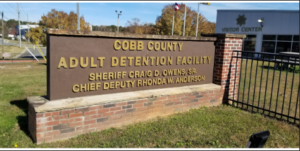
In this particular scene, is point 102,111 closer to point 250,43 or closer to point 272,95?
point 272,95

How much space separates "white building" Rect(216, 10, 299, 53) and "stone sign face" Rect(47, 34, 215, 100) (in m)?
19.2

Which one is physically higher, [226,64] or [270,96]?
[226,64]

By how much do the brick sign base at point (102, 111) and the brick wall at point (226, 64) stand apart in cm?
66

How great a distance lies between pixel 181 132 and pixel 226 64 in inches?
93.5

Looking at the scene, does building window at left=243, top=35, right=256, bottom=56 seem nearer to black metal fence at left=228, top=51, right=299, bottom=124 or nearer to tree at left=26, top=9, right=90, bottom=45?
black metal fence at left=228, top=51, right=299, bottom=124

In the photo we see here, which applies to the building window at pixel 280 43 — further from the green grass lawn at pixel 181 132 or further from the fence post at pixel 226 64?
the green grass lawn at pixel 181 132

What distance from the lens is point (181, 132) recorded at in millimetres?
3852

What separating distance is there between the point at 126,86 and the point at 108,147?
138 cm

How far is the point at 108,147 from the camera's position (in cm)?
329

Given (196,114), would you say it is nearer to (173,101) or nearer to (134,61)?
(173,101)

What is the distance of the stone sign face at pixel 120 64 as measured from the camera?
3648mm

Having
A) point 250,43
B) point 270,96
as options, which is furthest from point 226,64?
point 250,43

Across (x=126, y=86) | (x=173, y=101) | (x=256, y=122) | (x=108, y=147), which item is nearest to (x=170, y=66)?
(x=173, y=101)

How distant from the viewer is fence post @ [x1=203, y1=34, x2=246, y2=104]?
17.8 ft
